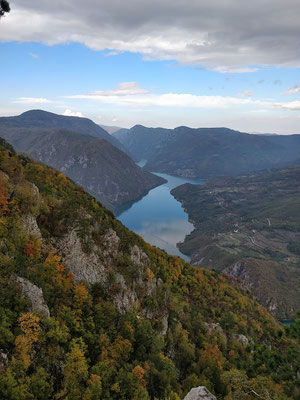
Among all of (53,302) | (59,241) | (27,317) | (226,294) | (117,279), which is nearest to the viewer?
(27,317)

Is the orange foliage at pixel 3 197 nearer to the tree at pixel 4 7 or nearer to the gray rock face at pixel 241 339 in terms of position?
the tree at pixel 4 7

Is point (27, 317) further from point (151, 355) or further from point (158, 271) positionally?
point (158, 271)

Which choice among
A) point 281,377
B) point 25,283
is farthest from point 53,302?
point 281,377

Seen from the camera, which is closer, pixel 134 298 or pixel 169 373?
pixel 169 373

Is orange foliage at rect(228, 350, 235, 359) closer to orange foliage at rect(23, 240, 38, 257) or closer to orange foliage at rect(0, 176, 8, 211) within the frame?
orange foliage at rect(23, 240, 38, 257)

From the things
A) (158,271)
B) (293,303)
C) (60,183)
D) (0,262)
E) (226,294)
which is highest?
(60,183)

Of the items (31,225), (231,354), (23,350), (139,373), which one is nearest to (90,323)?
(139,373)
